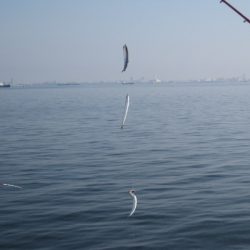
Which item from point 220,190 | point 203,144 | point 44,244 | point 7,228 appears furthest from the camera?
point 203,144

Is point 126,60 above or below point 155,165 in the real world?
above

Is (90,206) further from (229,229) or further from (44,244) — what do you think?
(229,229)

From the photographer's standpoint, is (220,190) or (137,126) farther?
(137,126)

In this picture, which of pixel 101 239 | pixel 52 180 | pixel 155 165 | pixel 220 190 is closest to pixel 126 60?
pixel 101 239

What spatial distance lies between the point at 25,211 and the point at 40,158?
429 inches

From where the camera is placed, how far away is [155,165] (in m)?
22.8

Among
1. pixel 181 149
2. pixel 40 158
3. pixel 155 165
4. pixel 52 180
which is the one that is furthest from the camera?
pixel 181 149

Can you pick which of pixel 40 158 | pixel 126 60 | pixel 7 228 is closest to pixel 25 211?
pixel 7 228

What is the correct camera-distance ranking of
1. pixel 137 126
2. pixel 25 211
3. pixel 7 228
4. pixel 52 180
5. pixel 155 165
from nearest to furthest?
pixel 7 228, pixel 25 211, pixel 52 180, pixel 155 165, pixel 137 126

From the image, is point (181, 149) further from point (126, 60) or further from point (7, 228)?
point (126, 60)

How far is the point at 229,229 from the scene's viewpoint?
12.7 m

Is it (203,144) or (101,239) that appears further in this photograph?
(203,144)

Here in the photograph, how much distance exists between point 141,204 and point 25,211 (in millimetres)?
3949

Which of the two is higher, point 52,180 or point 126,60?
point 126,60
